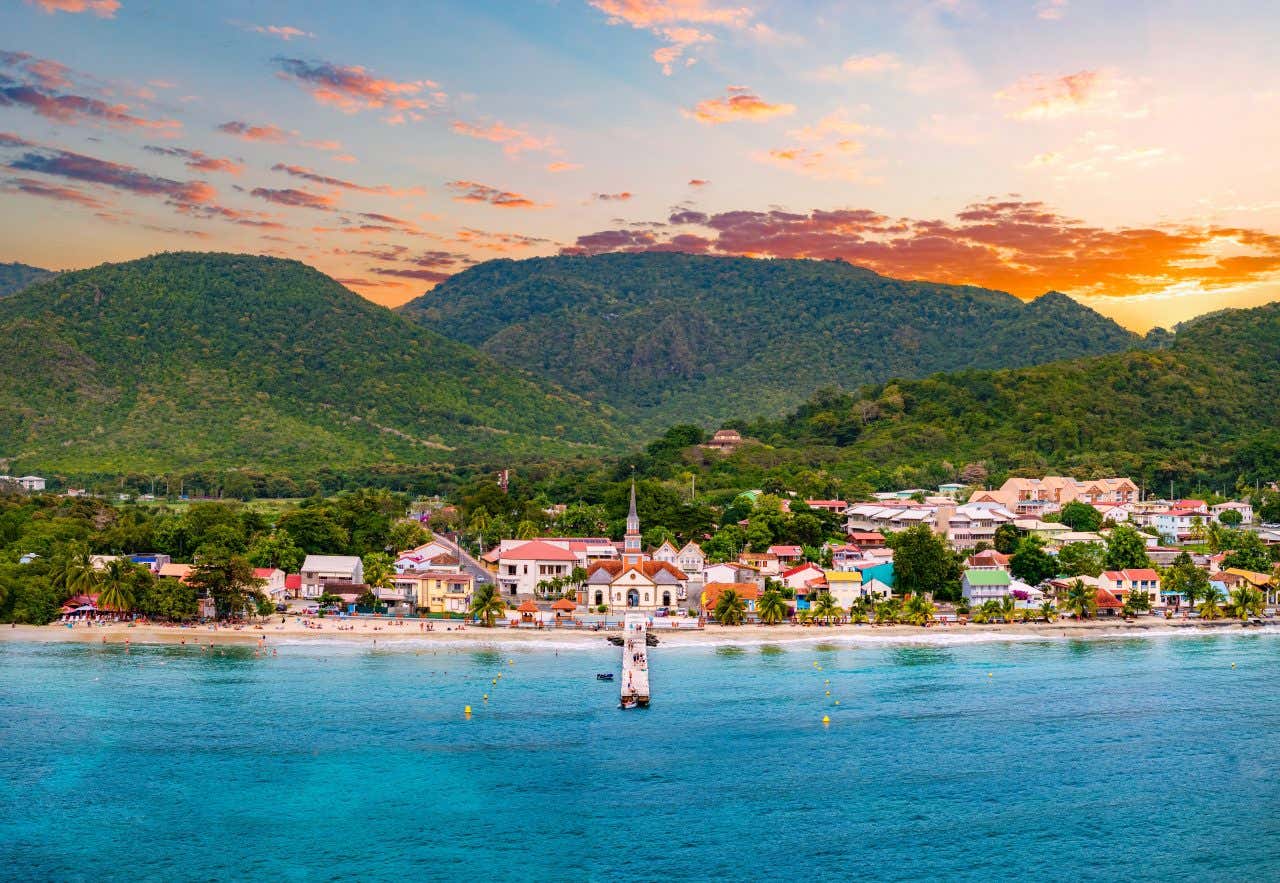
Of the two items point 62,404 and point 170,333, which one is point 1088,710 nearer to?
point 62,404

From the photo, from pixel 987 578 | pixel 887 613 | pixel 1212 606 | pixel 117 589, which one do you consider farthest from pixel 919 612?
pixel 117 589

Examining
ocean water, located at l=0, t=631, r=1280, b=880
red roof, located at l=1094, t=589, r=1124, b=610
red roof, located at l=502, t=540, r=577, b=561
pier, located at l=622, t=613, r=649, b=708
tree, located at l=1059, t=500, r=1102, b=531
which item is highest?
tree, located at l=1059, t=500, r=1102, b=531

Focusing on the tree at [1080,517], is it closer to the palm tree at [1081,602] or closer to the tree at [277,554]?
the palm tree at [1081,602]

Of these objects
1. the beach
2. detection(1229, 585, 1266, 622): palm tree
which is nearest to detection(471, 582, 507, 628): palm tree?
the beach

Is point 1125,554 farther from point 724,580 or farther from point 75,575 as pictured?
point 75,575

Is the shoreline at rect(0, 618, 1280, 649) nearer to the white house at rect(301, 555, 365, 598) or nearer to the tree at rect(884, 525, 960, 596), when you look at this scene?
the tree at rect(884, 525, 960, 596)

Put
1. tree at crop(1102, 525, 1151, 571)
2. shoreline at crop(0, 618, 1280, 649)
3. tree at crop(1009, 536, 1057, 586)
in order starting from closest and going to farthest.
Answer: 1. shoreline at crop(0, 618, 1280, 649)
2. tree at crop(1009, 536, 1057, 586)
3. tree at crop(1102, 525, 1151, 571)

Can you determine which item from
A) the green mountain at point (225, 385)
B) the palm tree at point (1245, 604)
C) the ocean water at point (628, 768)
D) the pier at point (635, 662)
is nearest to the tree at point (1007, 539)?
the palm tree at point (1245, 604)
